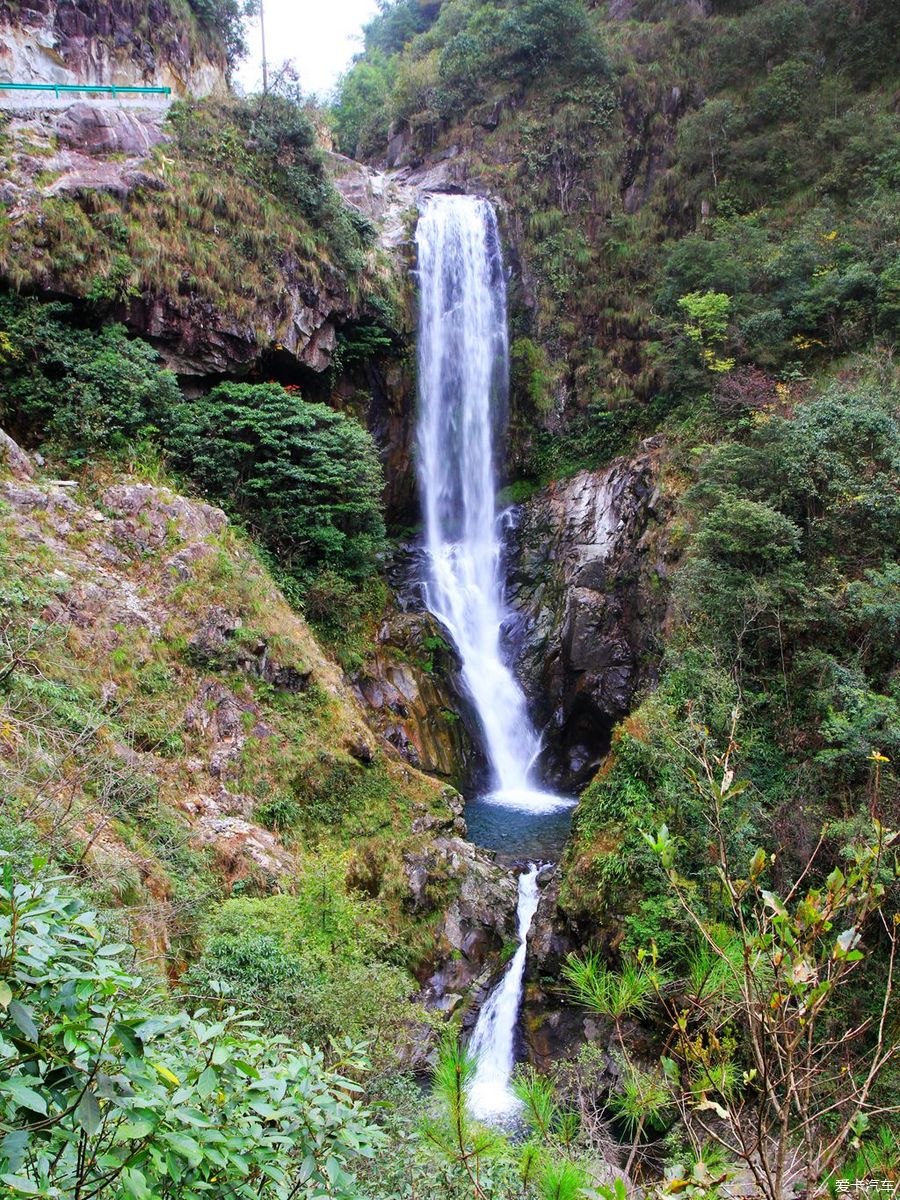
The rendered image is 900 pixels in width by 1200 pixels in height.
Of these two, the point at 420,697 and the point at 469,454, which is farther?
the point at 469,454

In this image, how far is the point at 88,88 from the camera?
14.2 meters

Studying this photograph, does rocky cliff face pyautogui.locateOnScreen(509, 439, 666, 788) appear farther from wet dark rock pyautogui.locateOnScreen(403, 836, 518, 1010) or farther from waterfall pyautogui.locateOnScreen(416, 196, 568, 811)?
wet dark rock pyautogui.locateOnScreen(403, 836, 518, 1010)

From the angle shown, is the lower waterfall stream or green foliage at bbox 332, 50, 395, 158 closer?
the lower waterfall stream

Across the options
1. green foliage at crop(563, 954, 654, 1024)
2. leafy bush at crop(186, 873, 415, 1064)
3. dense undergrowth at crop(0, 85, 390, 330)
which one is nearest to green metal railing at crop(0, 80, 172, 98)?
dense undergrowth at crop(0, 85, 390, 330)

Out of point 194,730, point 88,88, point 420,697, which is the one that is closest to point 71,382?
point 194,730

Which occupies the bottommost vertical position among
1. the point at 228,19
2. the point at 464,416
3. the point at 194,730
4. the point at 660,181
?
the point at 194,730

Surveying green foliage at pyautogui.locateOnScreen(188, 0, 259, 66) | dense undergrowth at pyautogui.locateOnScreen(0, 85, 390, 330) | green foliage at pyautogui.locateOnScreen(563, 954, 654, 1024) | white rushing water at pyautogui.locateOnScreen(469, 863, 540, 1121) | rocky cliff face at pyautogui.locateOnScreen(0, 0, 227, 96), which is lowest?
white rushing water at pyautogui.locateOnScreen(469, 863, 540, 1121)

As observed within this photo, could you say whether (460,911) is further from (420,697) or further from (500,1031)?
(420,697)

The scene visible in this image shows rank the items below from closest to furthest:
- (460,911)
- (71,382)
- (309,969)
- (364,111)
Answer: (309,969)
(460,911)
(71,382)
(364,111)

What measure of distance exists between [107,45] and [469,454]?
1267cm

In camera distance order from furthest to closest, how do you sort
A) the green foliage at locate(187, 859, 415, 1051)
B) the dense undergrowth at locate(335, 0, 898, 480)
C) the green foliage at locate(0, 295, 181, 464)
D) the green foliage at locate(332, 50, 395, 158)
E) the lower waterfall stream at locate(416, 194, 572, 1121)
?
the green foliage at locate(332, 50, 395, 158), the lower waterfall stream at locate(416, 194, 572, 1121), the dense undergrowth at locate(335, 0, 898, 480), the green foliage at locate(0, 295, 181, 464), the green foliage at locate(187, 859, 415, 1051)

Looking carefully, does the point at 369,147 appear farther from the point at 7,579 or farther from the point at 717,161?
the point at 7,579

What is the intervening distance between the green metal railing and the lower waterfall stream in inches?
284

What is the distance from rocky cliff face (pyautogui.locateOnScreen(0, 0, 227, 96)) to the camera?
47.6 feet
